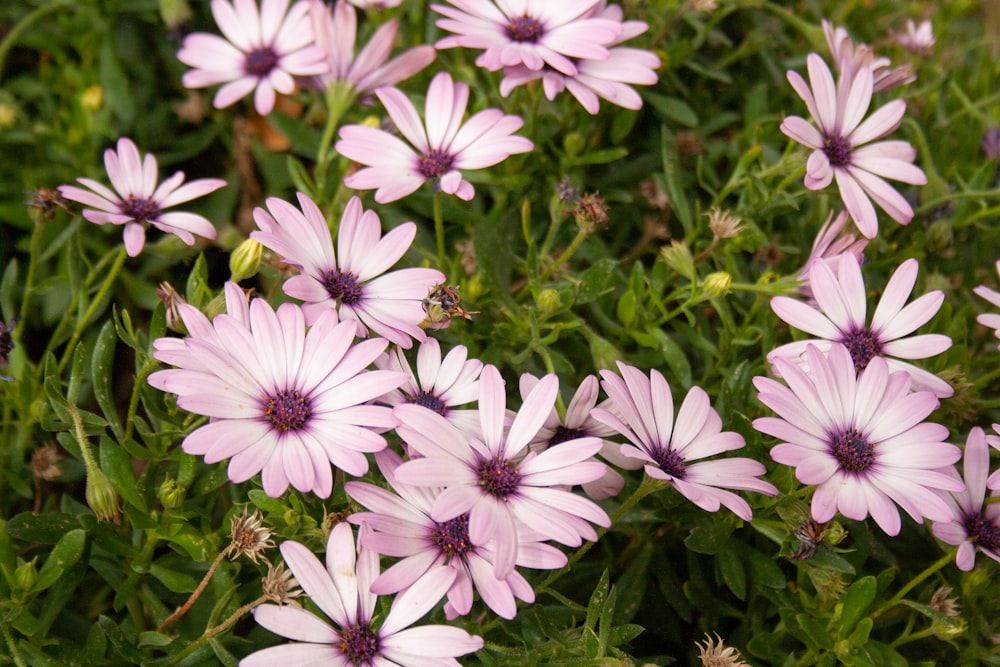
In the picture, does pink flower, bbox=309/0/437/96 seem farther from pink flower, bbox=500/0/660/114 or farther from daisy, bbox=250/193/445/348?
daisy, bbox=250/193/445/348

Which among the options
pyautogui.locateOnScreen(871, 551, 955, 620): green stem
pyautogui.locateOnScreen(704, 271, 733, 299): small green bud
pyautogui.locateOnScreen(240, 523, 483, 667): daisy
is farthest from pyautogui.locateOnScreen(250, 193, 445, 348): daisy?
pyautogui.locateOnScreen(871, 551, 955, 620): green stem

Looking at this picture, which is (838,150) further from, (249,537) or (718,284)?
(249,537)

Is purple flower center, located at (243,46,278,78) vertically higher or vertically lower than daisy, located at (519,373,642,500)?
higher

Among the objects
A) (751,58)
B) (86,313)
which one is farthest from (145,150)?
(751,58)

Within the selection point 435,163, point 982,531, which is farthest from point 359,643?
point 982,531

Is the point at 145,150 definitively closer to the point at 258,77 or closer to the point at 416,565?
the point at 258,77

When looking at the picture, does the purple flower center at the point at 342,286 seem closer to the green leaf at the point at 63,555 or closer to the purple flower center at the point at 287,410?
the purple flower center at the point at 287,410

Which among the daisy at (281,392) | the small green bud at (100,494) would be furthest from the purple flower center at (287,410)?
the small green bud at (100,494)
